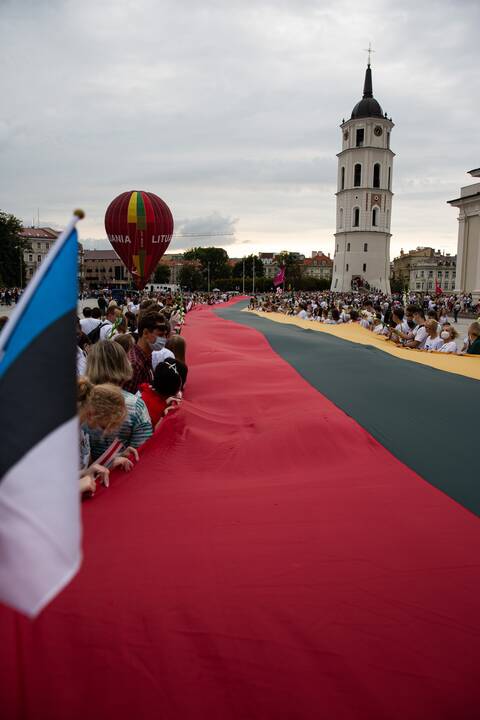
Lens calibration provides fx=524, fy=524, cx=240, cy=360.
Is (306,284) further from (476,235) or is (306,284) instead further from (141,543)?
(141,543)

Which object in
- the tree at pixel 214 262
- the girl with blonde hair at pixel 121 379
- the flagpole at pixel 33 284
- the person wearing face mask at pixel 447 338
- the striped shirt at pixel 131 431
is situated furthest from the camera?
the tree at pixel 214 262

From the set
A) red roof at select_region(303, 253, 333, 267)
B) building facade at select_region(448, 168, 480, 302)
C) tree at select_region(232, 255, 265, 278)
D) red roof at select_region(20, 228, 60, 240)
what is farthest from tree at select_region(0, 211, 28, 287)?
red roof at select_region(303, 253, 333, 267)

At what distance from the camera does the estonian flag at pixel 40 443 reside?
50.6 inches

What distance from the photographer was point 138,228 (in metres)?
19.2

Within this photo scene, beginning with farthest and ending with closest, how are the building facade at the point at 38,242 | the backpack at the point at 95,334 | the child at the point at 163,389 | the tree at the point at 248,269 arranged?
the tree at the point at 248,269 → the building facade at the point at 38,242 → the backpack at the point at 95,334 → the child at the point at 163,389

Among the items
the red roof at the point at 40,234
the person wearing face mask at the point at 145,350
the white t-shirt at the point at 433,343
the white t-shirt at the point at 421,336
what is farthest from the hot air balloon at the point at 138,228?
the red roof at the point at 40,234

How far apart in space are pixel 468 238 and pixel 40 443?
46.8 metres

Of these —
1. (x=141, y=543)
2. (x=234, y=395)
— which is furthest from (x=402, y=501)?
(x=234, y=395)

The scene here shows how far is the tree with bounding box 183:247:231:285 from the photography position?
120375 millimetres

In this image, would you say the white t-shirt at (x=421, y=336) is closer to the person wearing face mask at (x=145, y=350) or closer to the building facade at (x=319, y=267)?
the person wearing face mask at (x=145, y=350)

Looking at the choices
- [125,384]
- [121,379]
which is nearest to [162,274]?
[125,384]

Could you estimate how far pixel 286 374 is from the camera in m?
6.13

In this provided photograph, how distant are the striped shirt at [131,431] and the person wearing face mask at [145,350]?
48.1 inches

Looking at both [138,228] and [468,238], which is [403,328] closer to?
[138,228]
